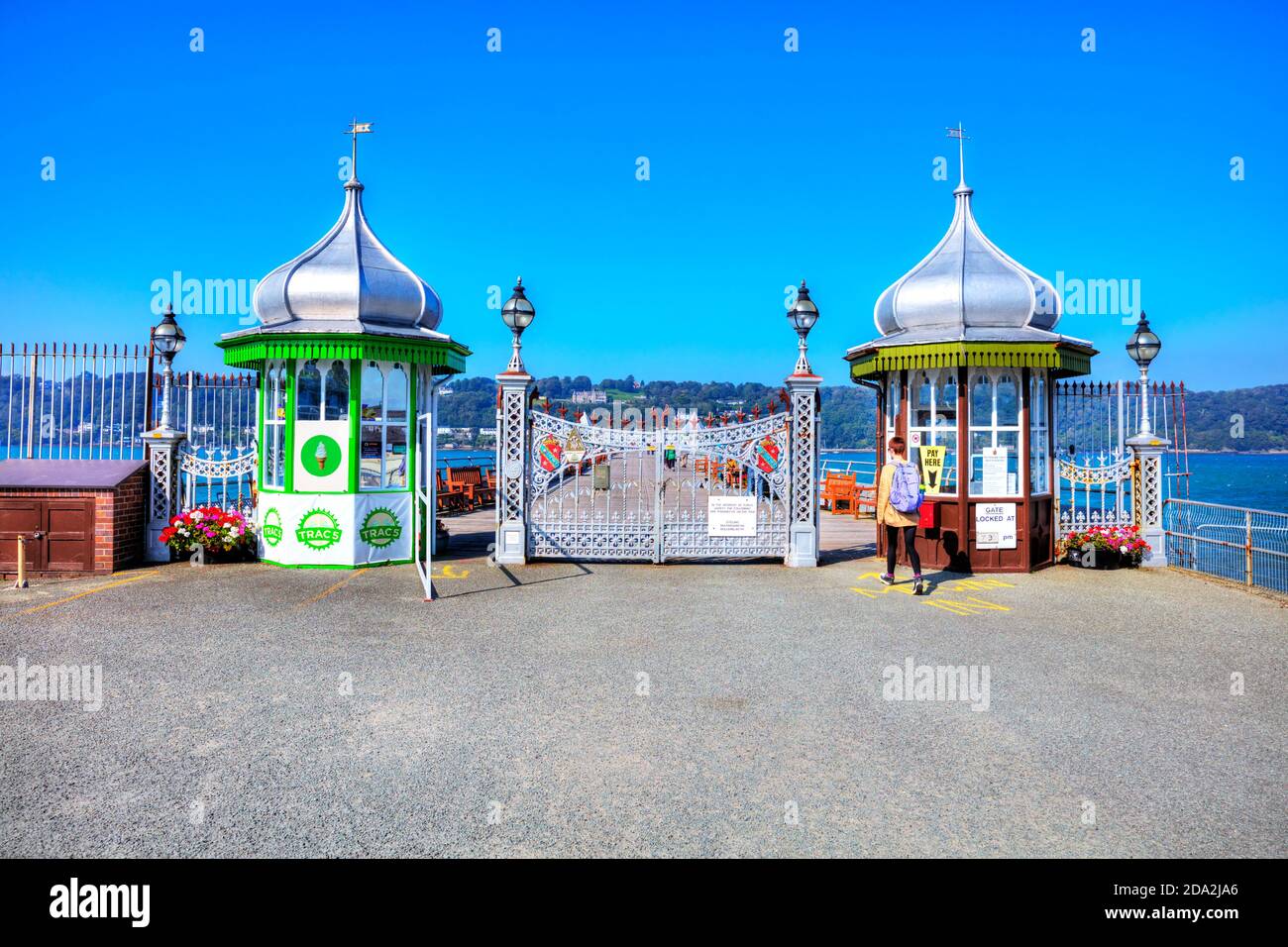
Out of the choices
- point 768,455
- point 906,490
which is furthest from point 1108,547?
point 768,455

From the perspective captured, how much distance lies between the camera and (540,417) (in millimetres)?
12828

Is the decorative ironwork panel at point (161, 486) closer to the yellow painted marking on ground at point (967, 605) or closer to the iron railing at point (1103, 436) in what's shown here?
the yellow painted marking on ground at point (967, 605)

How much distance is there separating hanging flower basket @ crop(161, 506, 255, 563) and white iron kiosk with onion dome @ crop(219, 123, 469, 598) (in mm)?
368

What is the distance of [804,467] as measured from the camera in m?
13.0

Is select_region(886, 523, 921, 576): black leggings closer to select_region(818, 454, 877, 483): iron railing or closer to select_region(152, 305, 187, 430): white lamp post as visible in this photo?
select_region(818, 454, 877, 483): iron railing

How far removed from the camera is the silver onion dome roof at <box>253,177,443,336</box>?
12.3 meters

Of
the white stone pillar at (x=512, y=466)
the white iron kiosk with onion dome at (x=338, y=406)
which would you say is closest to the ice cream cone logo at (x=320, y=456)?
the white iron kiosk with onion dome at (x=338, y=406)

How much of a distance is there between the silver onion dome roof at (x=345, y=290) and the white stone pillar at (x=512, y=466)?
176 centimetres

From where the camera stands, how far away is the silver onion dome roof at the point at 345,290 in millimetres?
12266

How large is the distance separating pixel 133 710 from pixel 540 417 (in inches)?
311

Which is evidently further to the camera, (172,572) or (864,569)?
(864,569)
